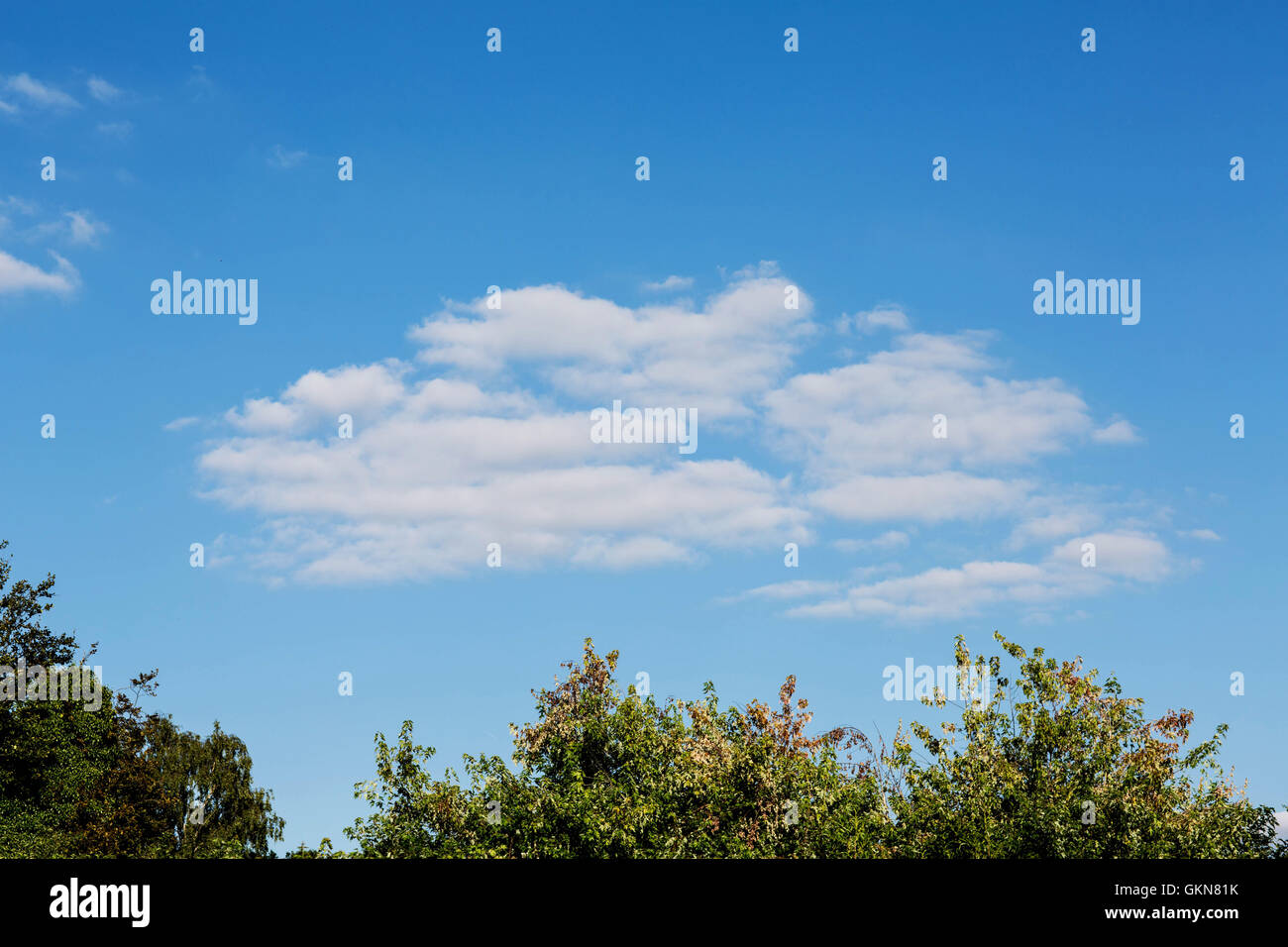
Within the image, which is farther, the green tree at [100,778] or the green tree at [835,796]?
the green tree at [100,778]

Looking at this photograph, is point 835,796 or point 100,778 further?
point 100,778

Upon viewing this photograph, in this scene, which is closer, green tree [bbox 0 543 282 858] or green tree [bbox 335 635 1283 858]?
green tree [bbox 335 635 1283 858]

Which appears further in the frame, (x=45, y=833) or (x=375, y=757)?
(x=45, y=833)

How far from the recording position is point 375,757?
37.8 meters
